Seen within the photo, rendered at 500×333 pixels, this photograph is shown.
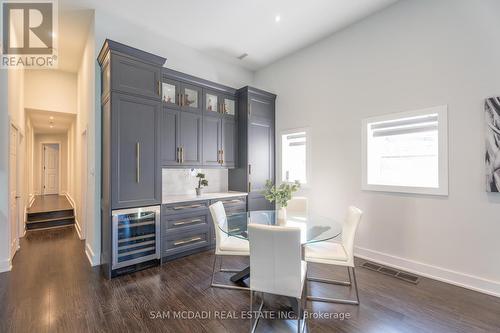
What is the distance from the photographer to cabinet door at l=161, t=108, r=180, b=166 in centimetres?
355

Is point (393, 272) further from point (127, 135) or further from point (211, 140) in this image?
point (127, 135)

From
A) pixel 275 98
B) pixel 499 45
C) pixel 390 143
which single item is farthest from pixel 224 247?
pixel 499 45

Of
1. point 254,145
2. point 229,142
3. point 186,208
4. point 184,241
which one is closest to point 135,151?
point 186,208

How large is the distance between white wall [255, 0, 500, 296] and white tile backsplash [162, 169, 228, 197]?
1.85 m

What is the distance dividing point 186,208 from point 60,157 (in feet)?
29.0

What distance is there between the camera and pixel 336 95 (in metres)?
3.78

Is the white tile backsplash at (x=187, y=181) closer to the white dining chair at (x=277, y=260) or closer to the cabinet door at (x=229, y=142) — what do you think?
the cabinet door at (x=229, y=142)

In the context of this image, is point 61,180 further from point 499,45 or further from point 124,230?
point 499,45

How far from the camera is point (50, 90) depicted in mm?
4973

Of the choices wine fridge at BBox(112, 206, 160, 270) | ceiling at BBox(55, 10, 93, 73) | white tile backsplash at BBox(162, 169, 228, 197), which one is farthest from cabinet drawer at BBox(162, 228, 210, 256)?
ceiling at BBox(55, 10, 93, 73)

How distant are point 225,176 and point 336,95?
259 centimetres

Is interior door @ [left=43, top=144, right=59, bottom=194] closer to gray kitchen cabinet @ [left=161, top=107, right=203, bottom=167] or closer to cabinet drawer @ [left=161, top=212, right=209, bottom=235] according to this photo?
gray kitchen cabinet @ [left=161, top=107, right=203, bottom=167]

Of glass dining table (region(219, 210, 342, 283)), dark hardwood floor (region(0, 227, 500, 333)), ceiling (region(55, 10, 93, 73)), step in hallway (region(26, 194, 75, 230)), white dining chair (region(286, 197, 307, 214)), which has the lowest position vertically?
dark hardwood floor (region(0, 227, 500, 333))

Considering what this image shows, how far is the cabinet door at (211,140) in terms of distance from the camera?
4051 millimetres
